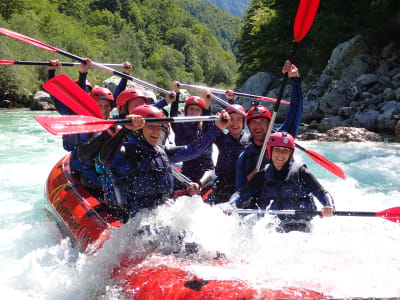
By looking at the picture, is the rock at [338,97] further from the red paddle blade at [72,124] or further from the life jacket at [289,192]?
the red paddle blade at [72,124]

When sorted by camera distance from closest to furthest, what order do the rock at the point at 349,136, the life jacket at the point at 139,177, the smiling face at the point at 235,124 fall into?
1. the life jacket at the point at 139,177
2. the smiling face at the point at 235,124
3. the rock at the point at 349,136

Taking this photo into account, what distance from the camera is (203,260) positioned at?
104 inches

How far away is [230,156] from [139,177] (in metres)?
1.45

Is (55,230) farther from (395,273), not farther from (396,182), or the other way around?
(396,182)

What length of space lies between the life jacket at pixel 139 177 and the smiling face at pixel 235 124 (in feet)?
4.31

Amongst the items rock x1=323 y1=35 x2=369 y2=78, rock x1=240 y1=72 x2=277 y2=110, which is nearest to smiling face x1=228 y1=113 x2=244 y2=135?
rock x1=323 y1=35 x2=369 y2=78

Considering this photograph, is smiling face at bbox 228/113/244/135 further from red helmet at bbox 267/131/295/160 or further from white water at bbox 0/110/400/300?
white water at bbox 0/110/400/300

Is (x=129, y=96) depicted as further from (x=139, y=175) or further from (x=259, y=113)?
(x=259, y=113)

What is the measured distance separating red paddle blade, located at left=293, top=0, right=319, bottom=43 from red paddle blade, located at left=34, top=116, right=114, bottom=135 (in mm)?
2070

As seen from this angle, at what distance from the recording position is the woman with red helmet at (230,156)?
13.0ft

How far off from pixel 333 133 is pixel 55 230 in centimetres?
893

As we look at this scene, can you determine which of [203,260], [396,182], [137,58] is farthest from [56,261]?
[137,58]

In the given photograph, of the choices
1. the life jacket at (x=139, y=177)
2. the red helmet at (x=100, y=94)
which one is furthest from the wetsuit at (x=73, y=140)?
the life jacket at (x=139, y=177)

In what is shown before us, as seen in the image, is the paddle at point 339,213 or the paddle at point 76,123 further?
the paddle at point 339,213
